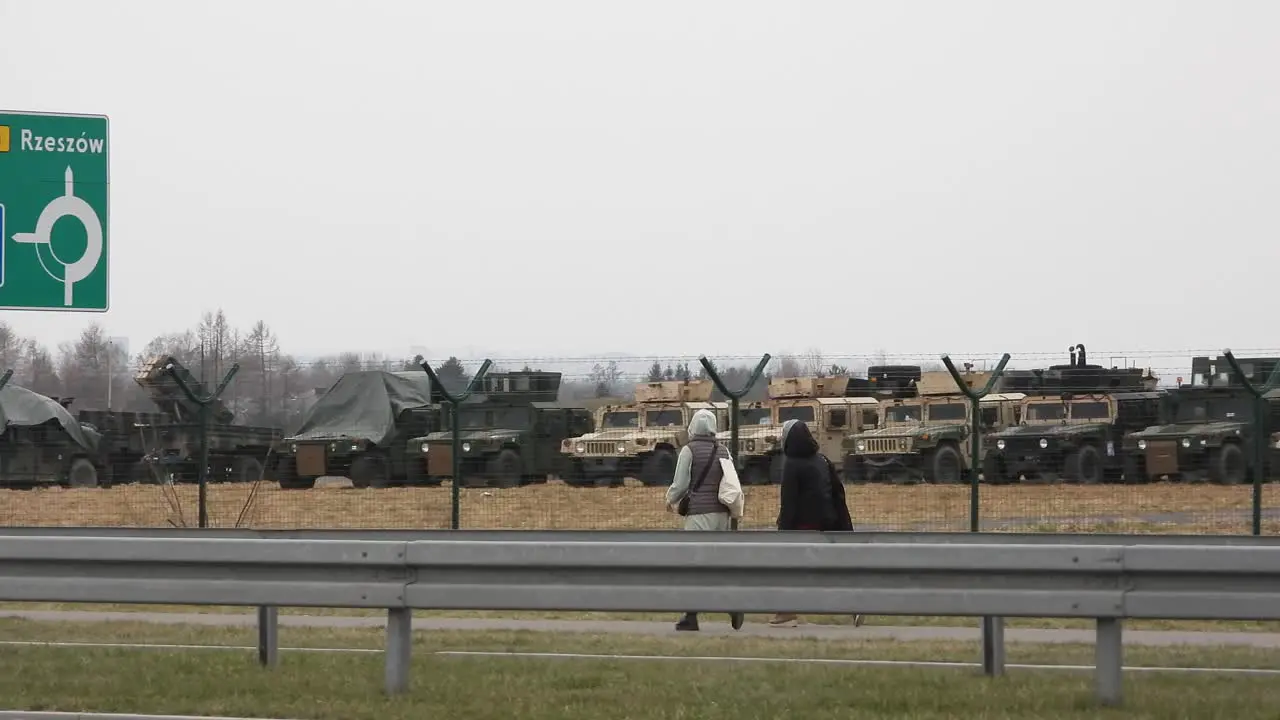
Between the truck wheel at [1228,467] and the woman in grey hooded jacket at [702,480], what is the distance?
48.8ft

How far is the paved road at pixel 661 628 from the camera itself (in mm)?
10641

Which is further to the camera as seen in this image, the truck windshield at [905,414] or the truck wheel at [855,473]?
the truck windshield at [905,414]

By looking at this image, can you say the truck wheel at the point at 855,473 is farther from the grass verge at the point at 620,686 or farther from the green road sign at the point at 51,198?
the green road sign at the point at 51,198

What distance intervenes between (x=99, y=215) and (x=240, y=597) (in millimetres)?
4004

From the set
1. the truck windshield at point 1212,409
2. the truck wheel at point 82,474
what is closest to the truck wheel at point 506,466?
the truck wheel at point 82,474

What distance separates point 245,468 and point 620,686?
84.8ft

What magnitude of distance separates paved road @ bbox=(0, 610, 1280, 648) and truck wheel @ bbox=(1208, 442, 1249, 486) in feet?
47.8

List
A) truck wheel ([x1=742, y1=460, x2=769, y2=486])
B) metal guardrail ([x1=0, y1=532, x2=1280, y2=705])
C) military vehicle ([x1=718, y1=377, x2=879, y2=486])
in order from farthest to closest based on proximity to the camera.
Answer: military vehicle ([x1=718, y1=377, x2=879, y2=486])
truck wheel ([x1=742, y1=460, x2=769, y2=486])
metal guardrail ([x1=0, y1=532, x2=1280, y2=705])

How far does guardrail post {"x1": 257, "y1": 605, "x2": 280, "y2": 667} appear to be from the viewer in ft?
28.3

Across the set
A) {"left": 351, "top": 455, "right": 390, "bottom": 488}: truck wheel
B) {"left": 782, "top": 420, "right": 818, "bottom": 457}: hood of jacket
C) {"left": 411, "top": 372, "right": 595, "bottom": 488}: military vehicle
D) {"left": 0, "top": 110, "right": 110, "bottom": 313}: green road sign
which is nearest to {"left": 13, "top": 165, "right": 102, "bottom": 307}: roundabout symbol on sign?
{"left": 0, "top": 110, "right": 110, "bottom": 313}: green road sign

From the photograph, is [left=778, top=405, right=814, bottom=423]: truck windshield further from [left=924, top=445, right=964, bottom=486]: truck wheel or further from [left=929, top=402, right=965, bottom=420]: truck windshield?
[left=924, top=445, right=964, bottom=486]: truck wheel

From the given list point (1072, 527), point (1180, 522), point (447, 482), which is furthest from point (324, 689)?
point (447, 482)

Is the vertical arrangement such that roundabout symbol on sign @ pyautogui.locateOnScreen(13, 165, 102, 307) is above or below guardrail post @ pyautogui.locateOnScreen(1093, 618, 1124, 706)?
above

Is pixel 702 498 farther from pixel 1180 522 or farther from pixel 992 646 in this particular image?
pixel 1180 522
